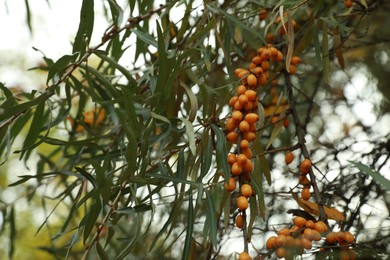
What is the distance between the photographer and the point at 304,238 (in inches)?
39.9

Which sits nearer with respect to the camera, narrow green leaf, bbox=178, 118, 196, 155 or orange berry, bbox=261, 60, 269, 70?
narrow green leaf, bbox=178, 118, 196, 155

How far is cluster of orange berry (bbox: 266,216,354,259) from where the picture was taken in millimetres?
985

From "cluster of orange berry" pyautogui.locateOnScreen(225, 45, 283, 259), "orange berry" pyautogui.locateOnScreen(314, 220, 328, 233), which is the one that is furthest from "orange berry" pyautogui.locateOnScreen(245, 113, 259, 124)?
"orange berry" pyautogui.locateOnScreen(314, 220, 328, 233)

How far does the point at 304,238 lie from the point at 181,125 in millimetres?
619

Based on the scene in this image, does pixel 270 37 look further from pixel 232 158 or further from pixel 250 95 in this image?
pixel 232 158

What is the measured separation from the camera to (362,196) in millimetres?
1483

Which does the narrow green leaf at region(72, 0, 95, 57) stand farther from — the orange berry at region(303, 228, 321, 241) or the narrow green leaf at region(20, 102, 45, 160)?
the orange berry at region(303, 228, 321, 241)

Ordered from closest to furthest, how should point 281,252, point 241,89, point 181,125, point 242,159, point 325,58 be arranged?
point 281,252
point 242,159
point 241,89
point 325,58
point 181,125

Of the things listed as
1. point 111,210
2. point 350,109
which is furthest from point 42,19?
point 111,210

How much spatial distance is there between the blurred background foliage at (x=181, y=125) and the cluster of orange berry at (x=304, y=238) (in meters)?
0.03

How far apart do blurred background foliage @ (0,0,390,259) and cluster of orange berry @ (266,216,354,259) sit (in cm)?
3

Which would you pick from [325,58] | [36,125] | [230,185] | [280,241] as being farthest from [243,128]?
[36,125]

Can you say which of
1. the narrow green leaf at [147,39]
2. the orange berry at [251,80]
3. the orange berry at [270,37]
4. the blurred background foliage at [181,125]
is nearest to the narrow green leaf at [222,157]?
the blurred background foliage at [181,125]

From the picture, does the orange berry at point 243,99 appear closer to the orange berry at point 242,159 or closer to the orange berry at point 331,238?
the orange berry at point 242,159
